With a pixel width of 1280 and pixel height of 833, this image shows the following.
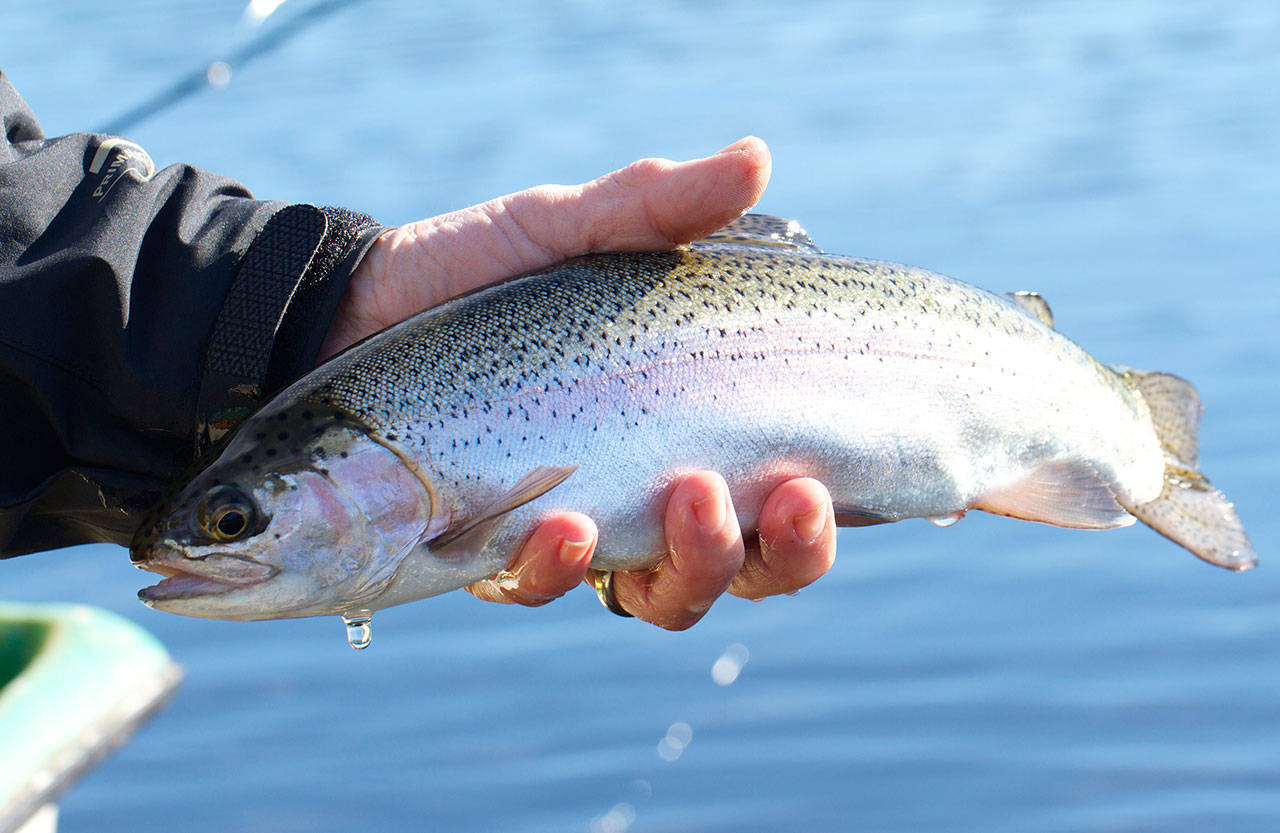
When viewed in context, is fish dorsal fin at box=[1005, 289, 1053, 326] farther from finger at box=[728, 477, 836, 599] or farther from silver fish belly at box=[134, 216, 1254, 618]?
finger at box=[728, 477, 836, 599]

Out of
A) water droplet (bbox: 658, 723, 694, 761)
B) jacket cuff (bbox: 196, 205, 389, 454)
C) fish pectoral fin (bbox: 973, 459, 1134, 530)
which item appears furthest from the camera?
water droplet (bbox: 658, 723, 694, 761)

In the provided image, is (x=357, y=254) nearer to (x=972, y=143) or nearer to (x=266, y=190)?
(x=266, y=190)

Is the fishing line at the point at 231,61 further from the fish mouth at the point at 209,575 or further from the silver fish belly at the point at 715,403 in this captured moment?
the fish mouth at the point at 209,575

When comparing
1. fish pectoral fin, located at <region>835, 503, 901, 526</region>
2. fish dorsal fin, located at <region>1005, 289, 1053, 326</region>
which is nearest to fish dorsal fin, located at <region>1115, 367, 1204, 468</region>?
fish dorsal fin, located at <region>1005, 289, 1053, 326</region>

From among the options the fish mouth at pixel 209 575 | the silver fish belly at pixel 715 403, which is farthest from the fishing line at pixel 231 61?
the fish mouth at pixel 209 575

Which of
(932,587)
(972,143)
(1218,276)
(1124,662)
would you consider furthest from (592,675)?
(972,143)

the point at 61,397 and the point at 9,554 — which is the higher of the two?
the point at 61,397
